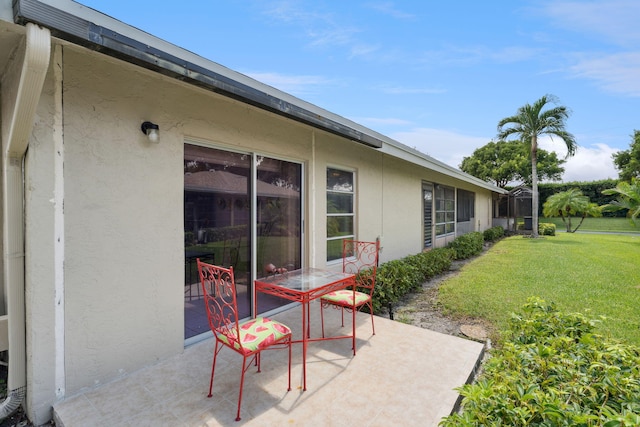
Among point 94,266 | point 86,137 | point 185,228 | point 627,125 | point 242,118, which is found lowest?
point 94,266

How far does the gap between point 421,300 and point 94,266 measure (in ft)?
17.0

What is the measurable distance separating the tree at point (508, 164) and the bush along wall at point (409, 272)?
75.7ft

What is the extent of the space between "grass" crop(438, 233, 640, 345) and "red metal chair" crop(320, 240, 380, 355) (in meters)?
1.52

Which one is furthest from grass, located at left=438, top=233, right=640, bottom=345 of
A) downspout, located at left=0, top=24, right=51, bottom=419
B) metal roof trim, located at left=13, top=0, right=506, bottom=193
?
downspout, located at left=0, top=24, right=51, bottom=419

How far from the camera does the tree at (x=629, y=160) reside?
24547 mm

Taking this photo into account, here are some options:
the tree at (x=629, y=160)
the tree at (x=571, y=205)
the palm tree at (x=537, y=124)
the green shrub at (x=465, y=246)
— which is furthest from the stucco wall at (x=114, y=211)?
the tree at (x=629, y=160)

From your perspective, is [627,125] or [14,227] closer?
[14,227]

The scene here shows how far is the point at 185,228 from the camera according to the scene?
3285 millimetres

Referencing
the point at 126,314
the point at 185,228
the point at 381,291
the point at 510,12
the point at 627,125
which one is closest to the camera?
the point at 126,314

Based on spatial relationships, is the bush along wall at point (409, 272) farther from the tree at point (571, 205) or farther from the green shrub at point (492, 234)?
the tree at point (571, 205)

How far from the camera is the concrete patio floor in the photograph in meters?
2.22

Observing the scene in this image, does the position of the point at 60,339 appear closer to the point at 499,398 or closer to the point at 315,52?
the point at 499,398

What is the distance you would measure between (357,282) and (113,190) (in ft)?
11.0

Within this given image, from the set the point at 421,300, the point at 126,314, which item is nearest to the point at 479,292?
the point at 421,300
